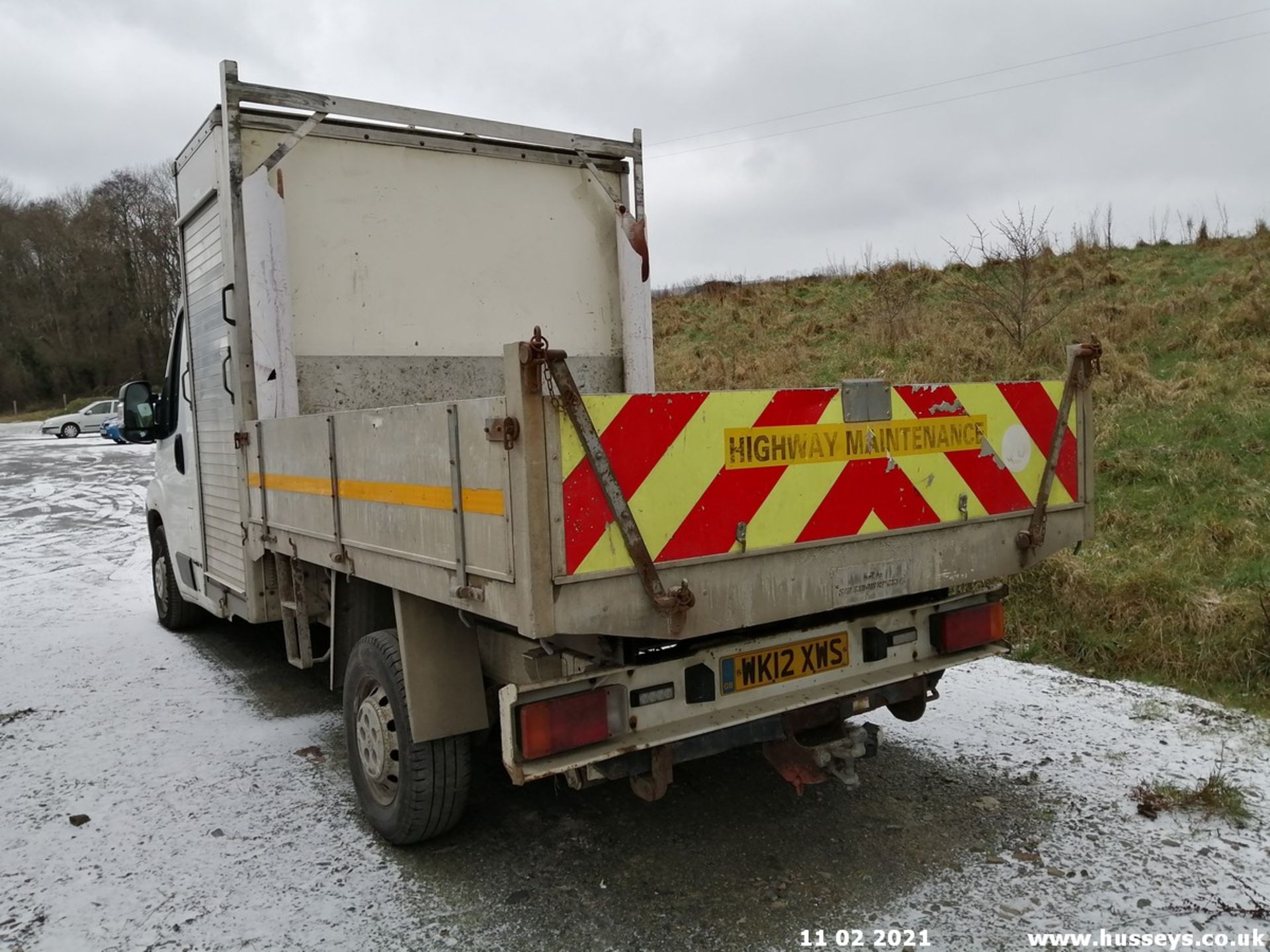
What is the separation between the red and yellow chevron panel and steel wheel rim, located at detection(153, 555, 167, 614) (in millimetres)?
5453

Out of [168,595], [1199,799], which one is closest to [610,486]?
[1199,799]

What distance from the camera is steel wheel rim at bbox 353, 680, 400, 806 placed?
343cm

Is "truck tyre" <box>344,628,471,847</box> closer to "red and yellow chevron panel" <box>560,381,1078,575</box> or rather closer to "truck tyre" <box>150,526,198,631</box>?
"red and yellow chevron panel" <box>560,381,1078,575</box>

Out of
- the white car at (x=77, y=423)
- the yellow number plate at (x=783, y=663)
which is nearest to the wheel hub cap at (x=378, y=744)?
the yellow number plate at (x=783, y=663)

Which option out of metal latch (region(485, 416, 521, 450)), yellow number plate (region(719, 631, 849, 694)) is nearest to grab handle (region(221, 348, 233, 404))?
metal latch (region(485, 416, 521, 450))

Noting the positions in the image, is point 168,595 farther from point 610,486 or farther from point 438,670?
point 610,486

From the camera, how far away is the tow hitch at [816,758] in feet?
10.4

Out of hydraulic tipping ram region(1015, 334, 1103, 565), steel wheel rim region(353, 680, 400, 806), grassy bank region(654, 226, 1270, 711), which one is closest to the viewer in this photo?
steel wheel rim region(353, 680, 400, 806)

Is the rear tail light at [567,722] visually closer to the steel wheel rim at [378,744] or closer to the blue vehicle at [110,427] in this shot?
the steel wheel rim at [378,744]

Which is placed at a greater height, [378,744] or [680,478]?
[680,478]

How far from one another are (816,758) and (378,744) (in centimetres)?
162

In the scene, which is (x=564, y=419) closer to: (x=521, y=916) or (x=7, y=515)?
(x=521, y=916)

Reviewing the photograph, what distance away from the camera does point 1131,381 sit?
374 inches

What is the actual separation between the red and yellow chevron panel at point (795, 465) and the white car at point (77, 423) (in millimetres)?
34961
